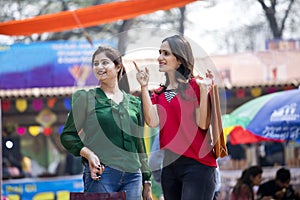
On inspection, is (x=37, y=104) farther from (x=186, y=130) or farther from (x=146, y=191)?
(x=186, y=130)

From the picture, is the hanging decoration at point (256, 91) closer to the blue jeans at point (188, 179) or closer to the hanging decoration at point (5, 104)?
the hanging decoration at point (5, 104)

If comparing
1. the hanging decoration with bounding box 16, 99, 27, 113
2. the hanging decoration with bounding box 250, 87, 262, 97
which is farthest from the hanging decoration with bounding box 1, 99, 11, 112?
the hanging decoration with bounding box 250, 87, 262, 97

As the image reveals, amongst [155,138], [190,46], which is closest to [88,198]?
[190,46]

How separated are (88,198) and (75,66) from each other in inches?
522

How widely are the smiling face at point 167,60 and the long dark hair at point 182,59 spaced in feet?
0.06

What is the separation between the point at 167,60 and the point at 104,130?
0.55 metres

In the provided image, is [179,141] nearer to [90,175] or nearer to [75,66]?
[90,175]

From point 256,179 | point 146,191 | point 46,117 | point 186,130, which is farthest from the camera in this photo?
point 46,117

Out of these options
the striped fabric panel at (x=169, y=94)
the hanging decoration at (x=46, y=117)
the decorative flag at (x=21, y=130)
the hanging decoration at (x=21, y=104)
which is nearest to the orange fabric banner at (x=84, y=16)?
the striped fabric panel at (x=169, y=94)

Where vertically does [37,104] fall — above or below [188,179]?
below

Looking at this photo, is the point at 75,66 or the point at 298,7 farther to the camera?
the point at 298,7

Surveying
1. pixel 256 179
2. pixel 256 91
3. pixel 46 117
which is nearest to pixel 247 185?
pixel 256 179

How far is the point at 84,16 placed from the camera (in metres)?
7.70

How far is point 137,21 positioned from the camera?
23172 millimetres
